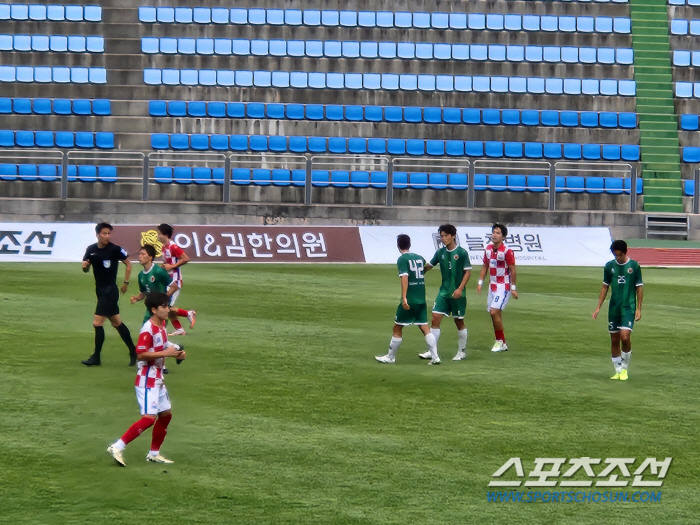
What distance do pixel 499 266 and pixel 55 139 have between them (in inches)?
867

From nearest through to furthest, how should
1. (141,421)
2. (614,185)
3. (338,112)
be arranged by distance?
(141,421) → (614,185) → (338,112)

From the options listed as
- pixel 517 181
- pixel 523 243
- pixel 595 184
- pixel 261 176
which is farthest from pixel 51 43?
pixel 595 184

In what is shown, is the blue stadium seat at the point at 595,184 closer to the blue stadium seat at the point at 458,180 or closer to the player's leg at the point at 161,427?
the blue stadium seat at the point at 458,180

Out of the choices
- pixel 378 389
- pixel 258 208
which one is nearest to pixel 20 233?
pixel 258 208

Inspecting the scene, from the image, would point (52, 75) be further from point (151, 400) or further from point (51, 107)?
point (151, 400)

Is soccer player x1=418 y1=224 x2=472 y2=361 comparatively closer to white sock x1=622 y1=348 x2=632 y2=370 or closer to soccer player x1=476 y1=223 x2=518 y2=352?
soccer player x1=476 y1=223 x2=518 y2=352

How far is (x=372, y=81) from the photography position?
120 feet

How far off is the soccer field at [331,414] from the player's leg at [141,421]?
19cm

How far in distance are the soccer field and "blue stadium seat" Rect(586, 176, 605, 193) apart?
1304 cm

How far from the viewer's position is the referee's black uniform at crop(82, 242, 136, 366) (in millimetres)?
15320

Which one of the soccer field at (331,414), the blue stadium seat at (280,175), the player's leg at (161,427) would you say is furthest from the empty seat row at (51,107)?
the player's leg at (161,427)

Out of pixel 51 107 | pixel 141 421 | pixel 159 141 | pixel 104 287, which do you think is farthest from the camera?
pixel 51 107

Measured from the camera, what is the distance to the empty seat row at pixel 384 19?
3728 centimetres

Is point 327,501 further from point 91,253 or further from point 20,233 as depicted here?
point 20,233
